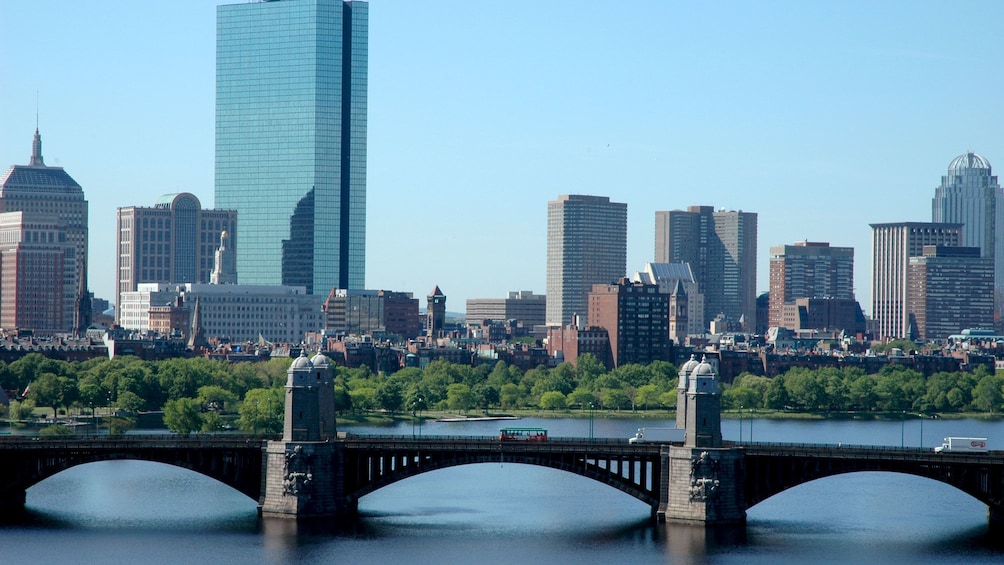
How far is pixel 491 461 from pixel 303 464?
11.5m

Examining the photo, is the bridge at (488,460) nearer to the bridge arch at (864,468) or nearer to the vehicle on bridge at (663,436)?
the bridge arch at (864,468)

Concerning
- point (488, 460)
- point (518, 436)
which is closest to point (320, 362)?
point (518, 436)

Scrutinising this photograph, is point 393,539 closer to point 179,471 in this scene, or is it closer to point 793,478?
point 793,478

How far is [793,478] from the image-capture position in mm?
113688

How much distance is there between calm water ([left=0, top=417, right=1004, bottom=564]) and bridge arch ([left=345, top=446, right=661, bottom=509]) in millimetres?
2079

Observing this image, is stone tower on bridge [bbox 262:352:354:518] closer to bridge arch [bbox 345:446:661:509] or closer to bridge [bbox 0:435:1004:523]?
bridge [bbox 0:435:1004:523]

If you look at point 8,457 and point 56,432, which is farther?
point 56,432

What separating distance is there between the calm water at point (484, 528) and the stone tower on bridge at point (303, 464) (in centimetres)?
215

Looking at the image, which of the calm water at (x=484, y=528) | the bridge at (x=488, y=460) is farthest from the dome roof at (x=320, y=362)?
the calm water at (x=484, y=528)

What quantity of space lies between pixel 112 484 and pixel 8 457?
16.6 meters

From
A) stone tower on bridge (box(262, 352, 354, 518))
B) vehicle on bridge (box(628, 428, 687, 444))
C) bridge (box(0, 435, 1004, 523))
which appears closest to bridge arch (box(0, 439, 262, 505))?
bridge (box(0, 435, 1004, 523))

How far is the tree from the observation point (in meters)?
165

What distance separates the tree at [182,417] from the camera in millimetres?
165125

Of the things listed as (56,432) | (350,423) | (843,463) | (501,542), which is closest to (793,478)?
(843,463)
